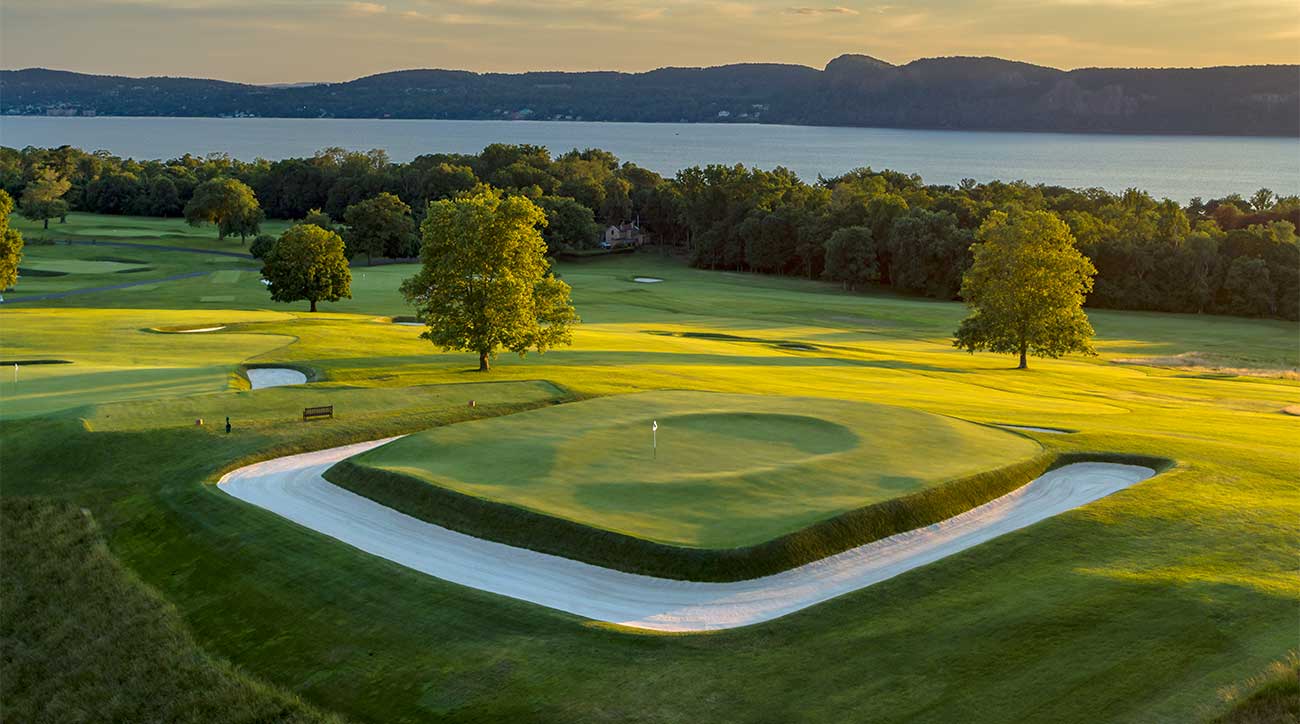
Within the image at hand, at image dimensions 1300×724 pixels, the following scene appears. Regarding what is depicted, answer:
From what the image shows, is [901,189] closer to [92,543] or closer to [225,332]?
[225,332]

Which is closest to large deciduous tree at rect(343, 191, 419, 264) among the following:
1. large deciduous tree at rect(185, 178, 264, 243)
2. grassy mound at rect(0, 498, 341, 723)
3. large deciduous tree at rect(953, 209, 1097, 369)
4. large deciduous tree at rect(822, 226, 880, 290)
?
large deciduous tree at rect(185, 178, 264, 243)

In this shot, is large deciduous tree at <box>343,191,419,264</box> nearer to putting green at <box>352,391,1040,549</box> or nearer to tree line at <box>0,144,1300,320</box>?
tree line at <box>0,144,1300,320</box>

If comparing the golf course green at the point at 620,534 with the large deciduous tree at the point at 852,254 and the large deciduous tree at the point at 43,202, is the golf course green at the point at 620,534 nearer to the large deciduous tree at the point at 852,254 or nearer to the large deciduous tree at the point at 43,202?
the large deciduous tree at the point at 852,254

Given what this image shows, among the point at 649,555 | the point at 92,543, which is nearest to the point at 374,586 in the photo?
the point at 649,555

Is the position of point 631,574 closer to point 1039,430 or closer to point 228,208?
point 1039,430

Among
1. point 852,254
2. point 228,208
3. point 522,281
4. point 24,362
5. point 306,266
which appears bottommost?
point 24,362

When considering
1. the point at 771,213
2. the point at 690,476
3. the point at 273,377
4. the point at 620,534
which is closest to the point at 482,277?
the point at 273,377
